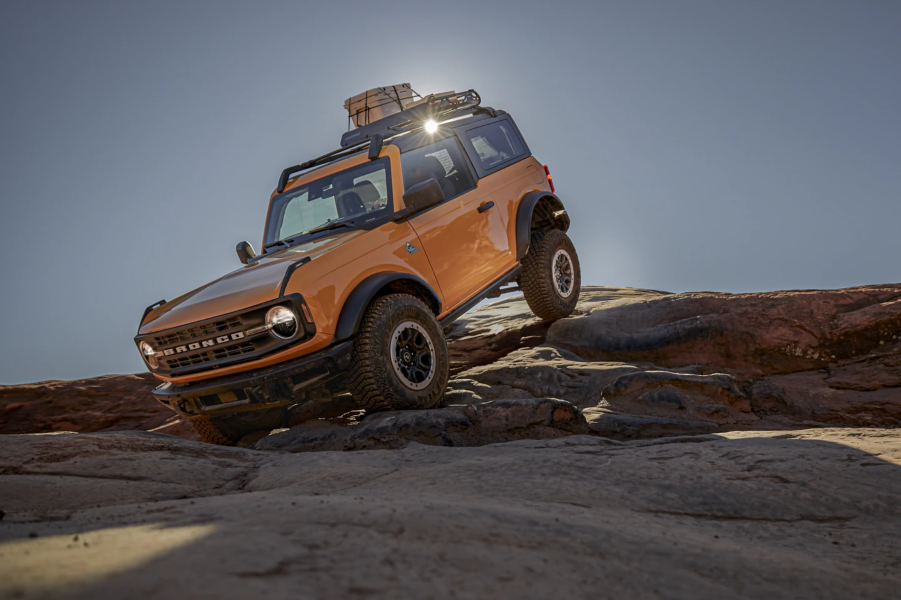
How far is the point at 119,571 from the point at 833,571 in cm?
181

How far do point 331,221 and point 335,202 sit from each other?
208 millimetres

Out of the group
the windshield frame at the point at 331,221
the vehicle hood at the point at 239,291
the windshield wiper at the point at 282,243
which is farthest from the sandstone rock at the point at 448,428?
the windshield wiper at the point at 282,243

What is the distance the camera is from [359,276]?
4.64 m

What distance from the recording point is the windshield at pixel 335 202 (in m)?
5.39

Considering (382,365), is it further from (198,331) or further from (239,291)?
(198,331)

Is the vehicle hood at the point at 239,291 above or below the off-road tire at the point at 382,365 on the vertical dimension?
above

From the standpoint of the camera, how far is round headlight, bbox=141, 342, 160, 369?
→ 4766 mm

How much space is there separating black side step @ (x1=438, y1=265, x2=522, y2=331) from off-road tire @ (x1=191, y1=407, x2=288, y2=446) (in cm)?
152

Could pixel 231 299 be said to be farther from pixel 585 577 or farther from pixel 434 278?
pixel 585 577

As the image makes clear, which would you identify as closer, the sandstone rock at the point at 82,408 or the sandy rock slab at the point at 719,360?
the sandy rock slab at the point at 719,360

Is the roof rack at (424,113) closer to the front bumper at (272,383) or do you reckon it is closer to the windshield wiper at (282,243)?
Answer: the windshield wiper at (282,243)

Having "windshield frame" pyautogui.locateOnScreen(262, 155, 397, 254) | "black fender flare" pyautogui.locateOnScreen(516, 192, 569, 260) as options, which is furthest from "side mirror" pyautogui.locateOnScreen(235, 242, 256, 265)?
"black fender flare" pyautogui.locateOnScreen(516, 192, 569, 260)

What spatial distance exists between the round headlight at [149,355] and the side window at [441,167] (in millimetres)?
2315

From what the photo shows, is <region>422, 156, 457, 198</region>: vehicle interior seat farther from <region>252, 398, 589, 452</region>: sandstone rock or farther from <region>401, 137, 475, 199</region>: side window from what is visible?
<region>252, 398, 589, 452</region>: sandstone rock
